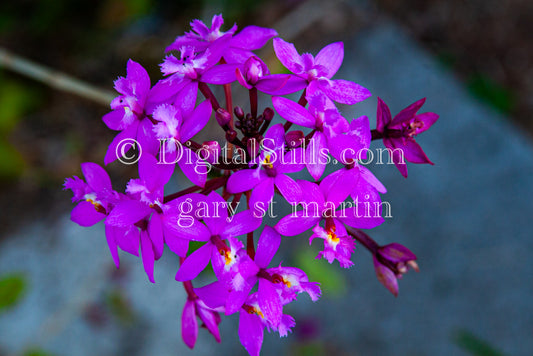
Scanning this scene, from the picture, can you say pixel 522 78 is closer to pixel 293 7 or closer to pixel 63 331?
pixel 293 7

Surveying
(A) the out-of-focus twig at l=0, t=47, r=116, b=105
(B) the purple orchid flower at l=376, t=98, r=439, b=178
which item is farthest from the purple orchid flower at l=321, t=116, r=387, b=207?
(A) the out-of-focus twig at l=0, t=47, r=116, b=105

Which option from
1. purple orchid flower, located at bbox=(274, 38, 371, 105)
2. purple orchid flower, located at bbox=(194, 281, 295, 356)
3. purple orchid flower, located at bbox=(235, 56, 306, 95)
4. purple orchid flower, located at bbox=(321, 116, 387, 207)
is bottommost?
purple orchid flower, located at bbox=(194, 281, 295, 356)

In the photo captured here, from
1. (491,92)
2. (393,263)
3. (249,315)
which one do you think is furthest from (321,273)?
(491,92)

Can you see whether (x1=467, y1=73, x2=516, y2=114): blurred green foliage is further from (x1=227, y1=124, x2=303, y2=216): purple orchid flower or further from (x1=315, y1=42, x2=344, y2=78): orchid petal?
(x1=227, y1=124, x2=303, y2=216): purple orchid flower

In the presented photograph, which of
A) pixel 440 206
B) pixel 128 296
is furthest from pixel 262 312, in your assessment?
pixel 440 206

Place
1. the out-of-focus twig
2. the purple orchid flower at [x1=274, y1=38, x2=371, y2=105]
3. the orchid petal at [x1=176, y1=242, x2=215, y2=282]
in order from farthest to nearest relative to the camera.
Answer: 1. the out-of-focus twig
2. the purple orchid flower at [x1=274, y1=38, x2=371, y2=105]
3. the orchid petal at [x1=176, y1=242, x2=215, y2=282]

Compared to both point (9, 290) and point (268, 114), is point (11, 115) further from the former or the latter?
point (268, 114)

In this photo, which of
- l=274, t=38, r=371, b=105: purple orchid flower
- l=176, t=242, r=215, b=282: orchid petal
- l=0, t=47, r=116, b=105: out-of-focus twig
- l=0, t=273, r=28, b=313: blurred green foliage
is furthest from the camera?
l=0, t=273, r=28, b=313: blurred green foliage

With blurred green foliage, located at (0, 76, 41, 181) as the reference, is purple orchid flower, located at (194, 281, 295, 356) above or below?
above
